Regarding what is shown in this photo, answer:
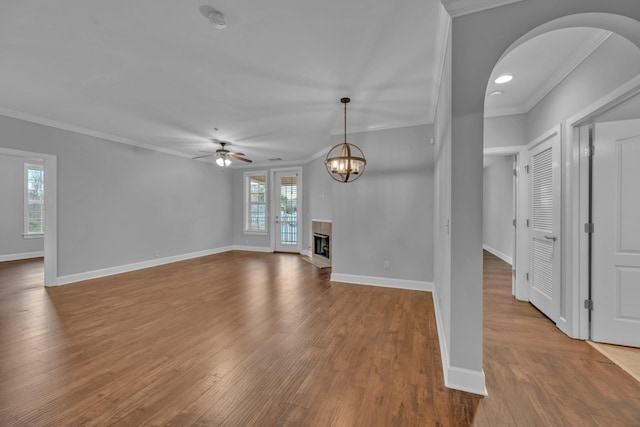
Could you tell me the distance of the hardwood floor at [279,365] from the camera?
5.71 ft

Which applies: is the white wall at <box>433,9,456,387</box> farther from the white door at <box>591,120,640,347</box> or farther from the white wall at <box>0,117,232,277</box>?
the white wall at <box>0,117,232,277</box>

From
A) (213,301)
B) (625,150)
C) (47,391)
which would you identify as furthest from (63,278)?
(625,150)

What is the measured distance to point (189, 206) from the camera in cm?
720

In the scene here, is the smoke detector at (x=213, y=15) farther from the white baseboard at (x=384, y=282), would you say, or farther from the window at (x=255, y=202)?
the window at (x=255, y=202)

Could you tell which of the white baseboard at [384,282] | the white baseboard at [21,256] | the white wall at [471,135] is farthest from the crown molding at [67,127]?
the white wall at [471,135]

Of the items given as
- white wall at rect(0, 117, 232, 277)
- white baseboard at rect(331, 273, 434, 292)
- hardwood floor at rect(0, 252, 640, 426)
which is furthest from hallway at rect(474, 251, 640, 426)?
white wall at rect(0, 117, 232, 277)

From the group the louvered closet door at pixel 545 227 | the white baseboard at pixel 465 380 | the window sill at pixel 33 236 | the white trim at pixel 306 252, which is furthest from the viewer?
the white trim at pixel 306 252

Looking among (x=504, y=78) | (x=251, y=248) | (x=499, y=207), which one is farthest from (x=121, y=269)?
(x=499, y=207)

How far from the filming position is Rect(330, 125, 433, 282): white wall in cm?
432

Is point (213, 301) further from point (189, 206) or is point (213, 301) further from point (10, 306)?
point (189, 206)

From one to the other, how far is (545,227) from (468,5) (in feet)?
9.12

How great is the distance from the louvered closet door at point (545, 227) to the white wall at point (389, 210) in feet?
4.19

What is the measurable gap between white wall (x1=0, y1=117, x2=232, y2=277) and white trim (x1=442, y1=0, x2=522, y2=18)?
5935mm

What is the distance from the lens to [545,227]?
10.9 feet
